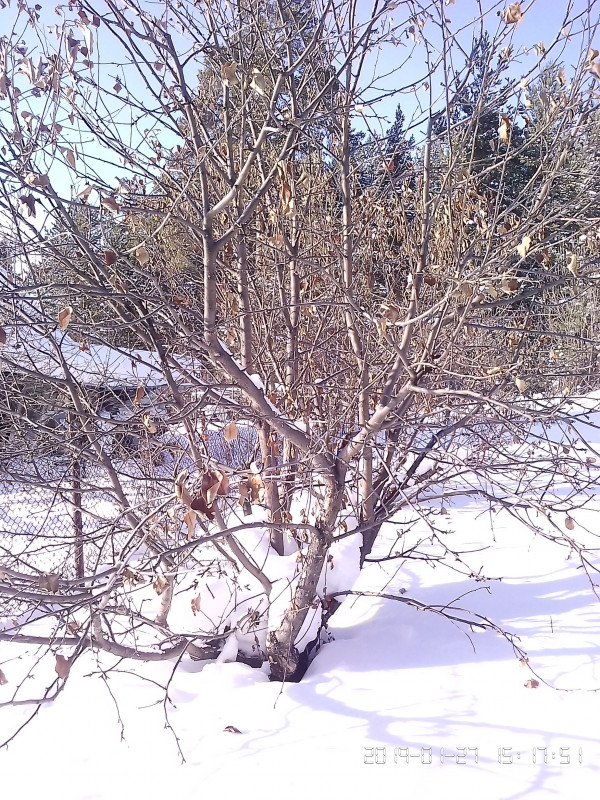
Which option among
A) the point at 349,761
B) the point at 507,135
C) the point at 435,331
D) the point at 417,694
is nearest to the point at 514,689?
the point at 417,694

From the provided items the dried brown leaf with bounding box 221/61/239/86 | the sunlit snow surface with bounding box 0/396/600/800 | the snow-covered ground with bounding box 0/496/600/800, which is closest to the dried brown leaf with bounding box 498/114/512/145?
the dried brown leaf with bounding box 221/61/239/86

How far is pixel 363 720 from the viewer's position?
7.23 ft

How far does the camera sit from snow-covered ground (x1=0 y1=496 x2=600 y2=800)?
1.91m

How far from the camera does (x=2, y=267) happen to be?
245 cm

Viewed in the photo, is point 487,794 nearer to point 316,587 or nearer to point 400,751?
point 400,751

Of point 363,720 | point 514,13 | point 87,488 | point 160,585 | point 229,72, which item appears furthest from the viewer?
point 87,488

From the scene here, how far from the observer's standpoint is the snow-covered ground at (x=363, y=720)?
6.27 feet
